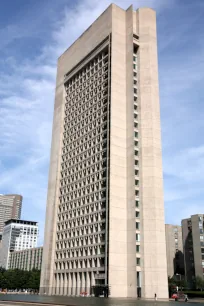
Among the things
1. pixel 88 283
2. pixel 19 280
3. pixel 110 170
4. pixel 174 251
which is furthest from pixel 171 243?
pixel 110 170

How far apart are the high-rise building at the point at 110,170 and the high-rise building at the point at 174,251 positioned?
240 ft

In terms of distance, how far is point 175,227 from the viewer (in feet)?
514

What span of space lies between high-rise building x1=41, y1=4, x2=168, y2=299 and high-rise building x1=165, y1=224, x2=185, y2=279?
240ft

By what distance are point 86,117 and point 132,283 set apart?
45165mm

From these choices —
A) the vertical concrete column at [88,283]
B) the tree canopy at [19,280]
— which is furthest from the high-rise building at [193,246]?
the vertical concrete column at [88,283]

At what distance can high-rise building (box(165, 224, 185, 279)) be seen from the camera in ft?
479

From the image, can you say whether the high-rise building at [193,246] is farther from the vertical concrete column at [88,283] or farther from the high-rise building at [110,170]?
the vertical concrete column at [88,283]

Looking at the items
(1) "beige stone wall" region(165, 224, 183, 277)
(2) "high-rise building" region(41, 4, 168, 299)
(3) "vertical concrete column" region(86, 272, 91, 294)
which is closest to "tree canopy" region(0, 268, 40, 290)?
(2) "high-rise building" region(41, 4, 168, 299)

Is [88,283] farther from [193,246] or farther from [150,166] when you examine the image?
[193,246]

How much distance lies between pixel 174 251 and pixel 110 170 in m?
88.0

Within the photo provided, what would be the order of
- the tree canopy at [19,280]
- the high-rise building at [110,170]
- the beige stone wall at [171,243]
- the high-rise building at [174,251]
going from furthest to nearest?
1. the beige stone wall at [171,243]
2. the high-rise building at [174,251]
3. the tree canopy at [19,280]
4. the high-rise building at [110,170]

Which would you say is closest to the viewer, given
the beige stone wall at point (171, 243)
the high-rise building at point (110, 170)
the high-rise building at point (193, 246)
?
the high-rise building at point (110, 170)

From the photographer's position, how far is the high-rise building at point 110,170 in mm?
72375

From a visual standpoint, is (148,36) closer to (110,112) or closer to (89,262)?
(110,112)
